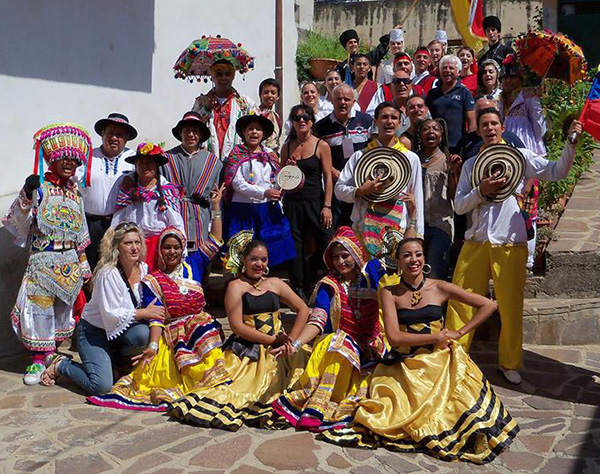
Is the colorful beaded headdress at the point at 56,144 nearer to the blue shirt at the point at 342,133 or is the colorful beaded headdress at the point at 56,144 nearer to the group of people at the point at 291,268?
the group of people at the point at 291,268

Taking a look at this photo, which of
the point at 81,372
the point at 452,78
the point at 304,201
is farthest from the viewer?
the point at 452,78

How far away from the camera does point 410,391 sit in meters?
5.03

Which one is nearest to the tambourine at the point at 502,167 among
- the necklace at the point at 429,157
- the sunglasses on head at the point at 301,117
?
the necklace at the point at 429,157

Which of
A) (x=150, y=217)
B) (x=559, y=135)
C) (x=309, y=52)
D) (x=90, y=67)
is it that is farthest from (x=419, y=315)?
(x=309, y=52)

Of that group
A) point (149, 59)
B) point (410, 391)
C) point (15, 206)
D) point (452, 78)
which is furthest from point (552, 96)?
point (15, 206)

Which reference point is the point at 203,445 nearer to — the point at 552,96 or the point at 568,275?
the point at 568,275

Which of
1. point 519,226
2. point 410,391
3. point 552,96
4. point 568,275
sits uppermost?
point 552,96

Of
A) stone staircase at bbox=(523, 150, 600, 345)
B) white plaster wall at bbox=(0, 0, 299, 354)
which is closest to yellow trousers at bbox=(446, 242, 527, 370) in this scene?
stone staircase at bbox=(523, 150, 600, 345)

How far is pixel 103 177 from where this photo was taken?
6.61 m

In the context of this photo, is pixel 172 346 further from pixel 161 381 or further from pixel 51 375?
pixel 51 375

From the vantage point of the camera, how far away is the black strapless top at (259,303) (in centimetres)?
574

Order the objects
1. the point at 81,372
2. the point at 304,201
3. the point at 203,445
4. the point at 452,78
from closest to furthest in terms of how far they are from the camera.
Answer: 1. the point at 203,445
2. the point at 81,372
3. the point at 304,201
4. the point at 452,78

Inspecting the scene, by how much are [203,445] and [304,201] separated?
2751 mm

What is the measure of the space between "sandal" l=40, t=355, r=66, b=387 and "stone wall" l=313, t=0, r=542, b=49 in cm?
1466
